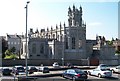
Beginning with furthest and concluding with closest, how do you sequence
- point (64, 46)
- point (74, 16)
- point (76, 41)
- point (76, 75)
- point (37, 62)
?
point (74, 16) → point (76, 41) → point (64, 46) → point (37, 62) → point (76, 75)

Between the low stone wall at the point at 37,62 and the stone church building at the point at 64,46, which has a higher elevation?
the stone church building at the point at 64,46

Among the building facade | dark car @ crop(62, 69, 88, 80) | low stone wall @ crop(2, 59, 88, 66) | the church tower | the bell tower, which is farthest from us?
the bell tower

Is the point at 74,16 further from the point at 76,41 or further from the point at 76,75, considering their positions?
the point at 76,75

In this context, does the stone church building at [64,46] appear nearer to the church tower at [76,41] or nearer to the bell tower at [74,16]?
the church tower at [76,41]

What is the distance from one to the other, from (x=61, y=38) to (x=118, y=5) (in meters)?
53.0

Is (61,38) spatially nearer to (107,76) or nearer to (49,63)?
(49,63)

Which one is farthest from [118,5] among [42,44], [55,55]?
[42,44]

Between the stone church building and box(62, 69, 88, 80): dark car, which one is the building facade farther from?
box(62, 69, 88, 80): dark car

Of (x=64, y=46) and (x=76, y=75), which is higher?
(x=64, y=46)

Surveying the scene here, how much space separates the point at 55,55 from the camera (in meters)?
74.4

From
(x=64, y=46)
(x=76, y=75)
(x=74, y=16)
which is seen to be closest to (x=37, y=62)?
(x=64, y=46)

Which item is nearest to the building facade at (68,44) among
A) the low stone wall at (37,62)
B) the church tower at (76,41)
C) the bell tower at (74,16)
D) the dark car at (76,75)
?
the church tower at (76,41)

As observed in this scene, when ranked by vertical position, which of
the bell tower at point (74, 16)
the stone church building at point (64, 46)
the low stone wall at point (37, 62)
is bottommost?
the low stone wall at point (37, 62)

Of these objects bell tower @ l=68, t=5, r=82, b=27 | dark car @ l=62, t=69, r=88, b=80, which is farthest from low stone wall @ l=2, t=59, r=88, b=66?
dark car @ l=62, t=69, r=88, b=80
